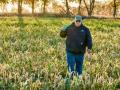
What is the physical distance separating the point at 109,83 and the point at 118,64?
3782 mm

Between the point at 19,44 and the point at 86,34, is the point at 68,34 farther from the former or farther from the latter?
the point at 19,44

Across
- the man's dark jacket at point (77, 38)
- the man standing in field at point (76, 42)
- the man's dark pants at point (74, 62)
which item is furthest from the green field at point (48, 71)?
the man's dark jacket at point (77, 38)

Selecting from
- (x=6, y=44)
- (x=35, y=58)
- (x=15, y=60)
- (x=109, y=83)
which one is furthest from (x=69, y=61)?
(x=6, y=44)

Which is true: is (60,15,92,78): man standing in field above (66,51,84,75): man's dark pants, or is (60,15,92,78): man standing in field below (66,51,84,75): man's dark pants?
above

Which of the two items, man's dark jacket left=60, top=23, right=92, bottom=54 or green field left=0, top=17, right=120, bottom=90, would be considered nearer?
green field left=0, top=17, right=120, bottom=90

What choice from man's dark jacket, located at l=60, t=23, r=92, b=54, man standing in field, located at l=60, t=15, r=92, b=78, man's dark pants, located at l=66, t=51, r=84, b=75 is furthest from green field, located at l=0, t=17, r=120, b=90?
man's dark jacket, located at l=60, t=23, r=92, b=54

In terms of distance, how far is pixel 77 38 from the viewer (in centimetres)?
1110

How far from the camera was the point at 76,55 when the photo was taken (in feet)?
36.6

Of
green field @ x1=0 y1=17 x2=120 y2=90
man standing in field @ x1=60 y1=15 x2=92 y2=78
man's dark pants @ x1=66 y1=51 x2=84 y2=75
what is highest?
man standing in field @ x1=60 y1=15 x2=92 y2=78

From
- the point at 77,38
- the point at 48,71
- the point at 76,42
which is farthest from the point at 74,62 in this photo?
the point at 48,71

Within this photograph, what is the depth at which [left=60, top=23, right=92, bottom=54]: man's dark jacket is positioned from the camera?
11031 mm

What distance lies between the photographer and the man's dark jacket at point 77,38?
11.0 metres

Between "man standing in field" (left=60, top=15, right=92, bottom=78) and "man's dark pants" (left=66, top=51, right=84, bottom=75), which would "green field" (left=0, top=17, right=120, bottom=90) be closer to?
"man's dark pants" (left=66, top=51, right=84, bottom=75)

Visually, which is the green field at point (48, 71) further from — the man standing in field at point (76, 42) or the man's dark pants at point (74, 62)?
the man standing in field at point (76, 42)
